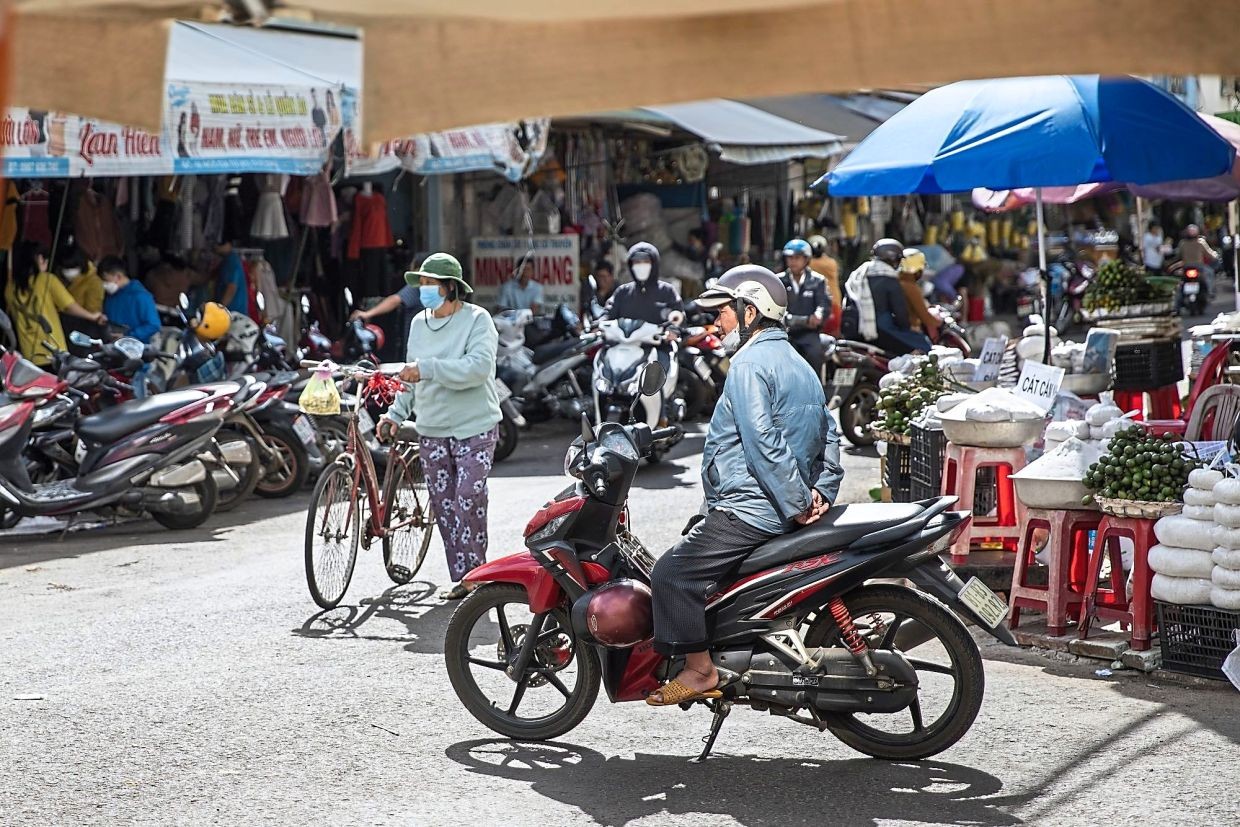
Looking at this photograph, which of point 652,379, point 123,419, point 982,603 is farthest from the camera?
point 123,419

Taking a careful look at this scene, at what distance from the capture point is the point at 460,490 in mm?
7863

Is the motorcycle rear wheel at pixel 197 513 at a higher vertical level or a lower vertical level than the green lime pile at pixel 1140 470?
lower

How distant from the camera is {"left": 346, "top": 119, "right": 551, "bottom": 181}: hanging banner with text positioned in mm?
14727

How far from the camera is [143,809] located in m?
5.18

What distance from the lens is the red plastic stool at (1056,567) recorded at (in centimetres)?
703

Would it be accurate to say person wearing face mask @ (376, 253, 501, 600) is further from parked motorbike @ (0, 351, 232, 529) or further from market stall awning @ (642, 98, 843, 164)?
market stall awning @ (642, 98, 843, 164)

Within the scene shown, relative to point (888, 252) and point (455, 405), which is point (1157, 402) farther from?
point (455, 405)

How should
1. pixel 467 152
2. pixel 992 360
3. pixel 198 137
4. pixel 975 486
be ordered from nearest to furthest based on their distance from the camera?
1. pixel 975 486
2. pixel 992 360
3. pixel 198 137
4. pixel 467 152

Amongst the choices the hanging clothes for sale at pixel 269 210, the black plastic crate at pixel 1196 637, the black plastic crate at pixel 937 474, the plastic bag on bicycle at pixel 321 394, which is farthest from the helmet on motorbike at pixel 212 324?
the black plastic crate at pixel 1196 637

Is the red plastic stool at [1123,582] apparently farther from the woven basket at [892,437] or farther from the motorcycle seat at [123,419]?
the motorcycle seat at [123,419]

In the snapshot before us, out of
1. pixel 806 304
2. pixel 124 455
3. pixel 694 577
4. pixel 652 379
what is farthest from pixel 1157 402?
pixel 124 455

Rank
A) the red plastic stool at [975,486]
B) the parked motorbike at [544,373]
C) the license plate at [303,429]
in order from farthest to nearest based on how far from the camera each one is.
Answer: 1. the parked motorbike at [544,373]
2. the license plate at [303,429]
3. the red plastic stool at [975,486]

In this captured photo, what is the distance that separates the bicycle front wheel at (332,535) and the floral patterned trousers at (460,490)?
0.45 metres

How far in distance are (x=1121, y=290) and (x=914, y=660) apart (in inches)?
254
